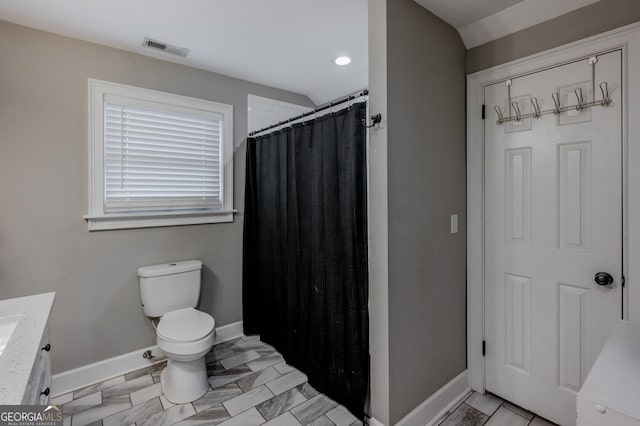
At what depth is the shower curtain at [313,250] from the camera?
1.78 m

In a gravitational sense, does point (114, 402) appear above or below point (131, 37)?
below

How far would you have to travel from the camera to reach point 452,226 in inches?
77.4

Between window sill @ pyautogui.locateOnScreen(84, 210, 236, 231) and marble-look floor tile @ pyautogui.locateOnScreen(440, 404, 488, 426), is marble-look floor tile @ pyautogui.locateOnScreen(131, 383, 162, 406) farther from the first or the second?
marble-look floor tile @ pyautogui.locateOnScreen(440, 404, 488, 426)

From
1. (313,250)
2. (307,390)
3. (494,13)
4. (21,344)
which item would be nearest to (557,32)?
(494,13)

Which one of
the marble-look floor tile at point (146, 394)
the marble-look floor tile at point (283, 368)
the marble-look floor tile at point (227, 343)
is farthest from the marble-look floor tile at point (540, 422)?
the marble-look floor tile at point (146, 394)

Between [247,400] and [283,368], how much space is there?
0.41 m

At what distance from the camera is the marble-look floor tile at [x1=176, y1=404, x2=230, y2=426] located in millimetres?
1792

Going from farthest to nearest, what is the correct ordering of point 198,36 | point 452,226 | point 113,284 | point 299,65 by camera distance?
point 299,65
point 113,284
point 198,36
point 452,226

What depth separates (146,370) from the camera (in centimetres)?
234

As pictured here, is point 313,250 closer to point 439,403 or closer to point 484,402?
point 439,403

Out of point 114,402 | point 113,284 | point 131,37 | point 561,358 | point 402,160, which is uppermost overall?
point 131,37

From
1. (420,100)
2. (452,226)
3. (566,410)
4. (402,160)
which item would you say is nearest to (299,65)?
(420,100)

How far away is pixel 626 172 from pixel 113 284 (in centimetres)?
320

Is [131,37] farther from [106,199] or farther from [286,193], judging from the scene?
[286,193]
